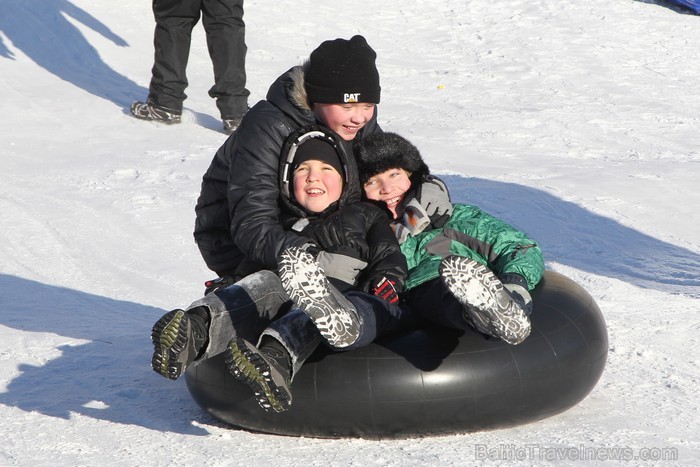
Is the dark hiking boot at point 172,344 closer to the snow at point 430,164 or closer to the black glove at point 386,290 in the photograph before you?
the snow at point 430,164

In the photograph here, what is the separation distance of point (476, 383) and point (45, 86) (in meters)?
5.93

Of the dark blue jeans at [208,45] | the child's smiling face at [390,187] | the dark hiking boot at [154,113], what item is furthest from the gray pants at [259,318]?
the dark hiking boot at [154,113]

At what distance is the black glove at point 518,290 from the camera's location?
10.8 ft

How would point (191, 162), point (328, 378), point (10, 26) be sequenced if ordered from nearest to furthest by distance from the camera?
point (328, 378) < point (191, 162) < point (10, 26)

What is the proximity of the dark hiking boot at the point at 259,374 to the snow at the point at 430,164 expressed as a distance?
10.0 inches

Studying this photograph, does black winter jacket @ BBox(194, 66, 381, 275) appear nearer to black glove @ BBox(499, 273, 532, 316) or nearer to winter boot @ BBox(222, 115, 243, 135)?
black glove @ BBox(499, 273, 532, 316)

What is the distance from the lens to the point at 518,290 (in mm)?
3328

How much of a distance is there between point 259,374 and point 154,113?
5.03 meters

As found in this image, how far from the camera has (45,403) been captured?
11.3 ft

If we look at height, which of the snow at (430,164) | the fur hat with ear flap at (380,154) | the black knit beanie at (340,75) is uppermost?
the black knit beanie at (340,75)

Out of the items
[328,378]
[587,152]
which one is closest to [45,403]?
[328,378]

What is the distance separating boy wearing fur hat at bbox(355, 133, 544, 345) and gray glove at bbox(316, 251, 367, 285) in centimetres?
21

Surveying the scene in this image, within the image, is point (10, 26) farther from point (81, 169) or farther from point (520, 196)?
point (520, 196)

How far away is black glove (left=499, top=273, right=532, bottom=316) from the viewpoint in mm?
3295
